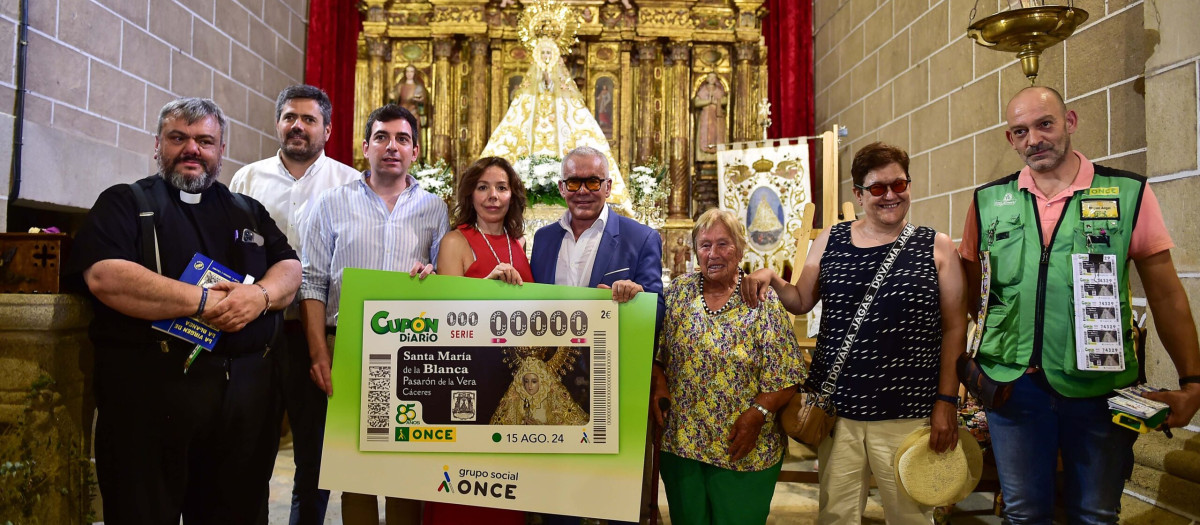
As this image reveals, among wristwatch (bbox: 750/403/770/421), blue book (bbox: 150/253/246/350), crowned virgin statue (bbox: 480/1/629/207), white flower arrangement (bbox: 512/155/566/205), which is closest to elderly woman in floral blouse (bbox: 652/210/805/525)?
wristwatch (bbox: 750/403/770/421)

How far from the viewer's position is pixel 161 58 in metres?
5.04

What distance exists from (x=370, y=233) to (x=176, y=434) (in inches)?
32.7

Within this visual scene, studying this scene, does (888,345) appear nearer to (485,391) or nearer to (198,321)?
(485,391)

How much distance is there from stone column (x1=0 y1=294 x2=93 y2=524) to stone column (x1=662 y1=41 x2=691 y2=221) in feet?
20.0

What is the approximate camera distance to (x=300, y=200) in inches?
105

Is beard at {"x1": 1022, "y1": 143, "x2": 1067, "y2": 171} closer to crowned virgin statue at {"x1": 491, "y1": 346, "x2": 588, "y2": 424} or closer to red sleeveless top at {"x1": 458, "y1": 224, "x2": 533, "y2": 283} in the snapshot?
crowned virgin statue at {"x1": 491, "y1": 346, "x2": 588, "y2": 424}

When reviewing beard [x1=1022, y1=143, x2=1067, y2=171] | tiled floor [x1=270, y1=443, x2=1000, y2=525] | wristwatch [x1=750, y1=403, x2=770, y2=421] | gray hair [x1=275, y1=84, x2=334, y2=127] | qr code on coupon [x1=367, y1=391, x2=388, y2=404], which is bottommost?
tiled floor [x1=270, y1=443, x2=1000, y2=525]

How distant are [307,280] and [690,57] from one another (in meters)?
6.44

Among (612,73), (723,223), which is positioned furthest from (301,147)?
(612,73)

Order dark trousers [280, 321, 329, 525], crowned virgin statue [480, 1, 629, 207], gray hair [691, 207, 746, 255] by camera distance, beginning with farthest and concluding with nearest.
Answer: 1. crowned virgin statue [480, 1, 629, 207]
2. dark trousers [280, 321, 329, 525]
3. gray hair [691, 207, 746, 255]

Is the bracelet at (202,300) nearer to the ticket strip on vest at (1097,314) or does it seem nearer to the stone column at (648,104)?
the ticket strip on vest at (1097,314)

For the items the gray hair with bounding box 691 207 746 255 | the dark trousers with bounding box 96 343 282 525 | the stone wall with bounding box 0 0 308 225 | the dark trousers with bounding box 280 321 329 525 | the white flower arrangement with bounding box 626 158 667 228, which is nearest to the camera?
the dark trousers with bounding box 96 343 282 525

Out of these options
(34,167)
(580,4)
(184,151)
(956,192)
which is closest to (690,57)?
(580,4)

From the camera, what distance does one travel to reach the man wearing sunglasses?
7.41 ft
